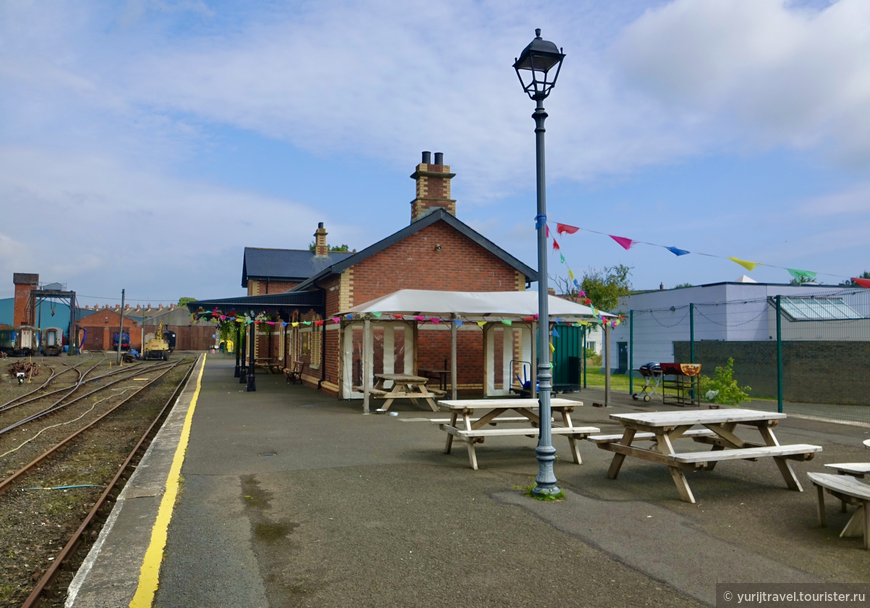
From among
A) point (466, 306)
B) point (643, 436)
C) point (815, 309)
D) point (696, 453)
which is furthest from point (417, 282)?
point (815, 309)

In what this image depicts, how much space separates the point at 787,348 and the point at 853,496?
15.7m

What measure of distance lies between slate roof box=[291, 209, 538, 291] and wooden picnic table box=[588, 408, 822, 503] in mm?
10111

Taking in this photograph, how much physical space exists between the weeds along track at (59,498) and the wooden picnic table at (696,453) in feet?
16.6

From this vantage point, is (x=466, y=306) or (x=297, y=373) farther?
(x=297, y=373)

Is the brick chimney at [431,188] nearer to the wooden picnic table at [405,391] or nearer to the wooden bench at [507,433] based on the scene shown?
the wooden picnic table at [405,391]

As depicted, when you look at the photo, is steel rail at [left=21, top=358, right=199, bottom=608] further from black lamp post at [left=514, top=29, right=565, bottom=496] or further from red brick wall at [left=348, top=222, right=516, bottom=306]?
red brick wall at [left=348, top=222, right=516, bottom=306]

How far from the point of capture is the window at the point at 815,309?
2298 cm

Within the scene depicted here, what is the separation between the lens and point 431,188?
727 inches

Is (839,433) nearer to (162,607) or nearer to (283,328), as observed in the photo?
(162,607)

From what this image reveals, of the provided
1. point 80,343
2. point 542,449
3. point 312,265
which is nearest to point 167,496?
point 542,449

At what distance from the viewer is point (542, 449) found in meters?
6.23

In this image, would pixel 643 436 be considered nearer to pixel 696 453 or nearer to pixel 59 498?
pixel 696 453

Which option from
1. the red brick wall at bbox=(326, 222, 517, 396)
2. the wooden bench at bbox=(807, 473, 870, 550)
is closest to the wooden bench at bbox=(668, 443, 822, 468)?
the wooden bench at bbox=(807, 473, 870, 550)

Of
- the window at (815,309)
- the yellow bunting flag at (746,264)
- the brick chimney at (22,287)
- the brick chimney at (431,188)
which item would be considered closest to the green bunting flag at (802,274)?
the yellow bunting flag at (746,264)
